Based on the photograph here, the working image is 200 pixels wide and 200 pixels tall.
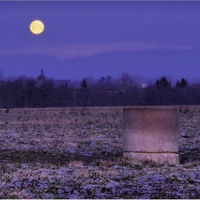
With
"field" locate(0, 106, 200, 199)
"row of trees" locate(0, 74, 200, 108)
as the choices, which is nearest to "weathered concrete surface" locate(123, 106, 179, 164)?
"field" locate(0, 106, 200, 199)

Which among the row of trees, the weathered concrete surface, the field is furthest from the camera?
the row of trees

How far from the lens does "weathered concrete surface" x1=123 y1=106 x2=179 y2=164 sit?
15.0 metres

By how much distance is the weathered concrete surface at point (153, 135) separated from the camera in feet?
49.2

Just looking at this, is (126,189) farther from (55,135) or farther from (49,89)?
(49,89)

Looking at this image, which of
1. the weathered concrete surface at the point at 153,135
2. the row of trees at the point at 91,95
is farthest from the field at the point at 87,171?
the row of trees at the point at 91,95

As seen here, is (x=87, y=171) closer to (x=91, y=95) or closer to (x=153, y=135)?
(x=153, y=135)

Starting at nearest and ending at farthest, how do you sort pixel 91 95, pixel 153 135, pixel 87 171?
pixel 87 171 < pixel 153 135 < pixel 91 95

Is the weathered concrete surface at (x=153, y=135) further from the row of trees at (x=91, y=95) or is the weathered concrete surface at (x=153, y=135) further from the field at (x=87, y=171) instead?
the row of trees at (x=91, y=95)

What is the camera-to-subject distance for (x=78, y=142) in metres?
20.0

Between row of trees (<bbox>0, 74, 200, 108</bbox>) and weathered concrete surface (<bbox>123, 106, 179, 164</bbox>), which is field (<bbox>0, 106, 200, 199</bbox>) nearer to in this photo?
weathered concrete surface (<bbox>123, 106, 179, 164</bbox>)

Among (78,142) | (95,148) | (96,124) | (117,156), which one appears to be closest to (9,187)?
(117,156)

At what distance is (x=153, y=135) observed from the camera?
592 inches

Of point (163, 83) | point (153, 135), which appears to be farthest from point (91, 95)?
point (153, 135)

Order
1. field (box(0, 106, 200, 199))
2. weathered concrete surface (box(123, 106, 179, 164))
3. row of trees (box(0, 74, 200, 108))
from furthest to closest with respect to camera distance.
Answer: row of trees (box(0, 74, 200, 108)) < weathered concrete surface (box(123, 106, 179, 164)) < field (box(0, 106, 200, 199))
